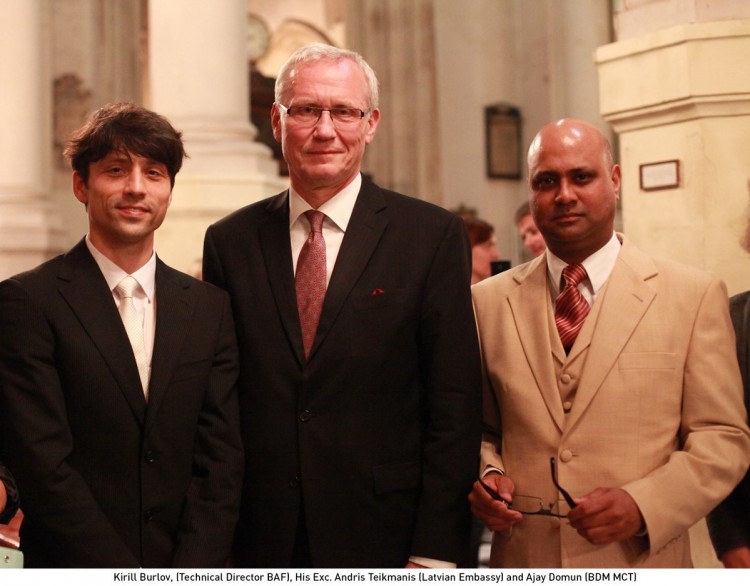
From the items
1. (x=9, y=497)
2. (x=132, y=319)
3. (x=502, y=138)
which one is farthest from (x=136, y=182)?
(x=502, y=138)

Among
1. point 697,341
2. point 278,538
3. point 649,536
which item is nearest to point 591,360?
point 697,341

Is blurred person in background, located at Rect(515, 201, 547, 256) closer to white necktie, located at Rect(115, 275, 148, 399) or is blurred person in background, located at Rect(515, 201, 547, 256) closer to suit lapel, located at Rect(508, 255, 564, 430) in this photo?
suit lapel, located at Rect(508, 255, 564, 430)

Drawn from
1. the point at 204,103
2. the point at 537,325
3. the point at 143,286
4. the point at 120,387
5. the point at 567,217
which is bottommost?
the point at 120,387

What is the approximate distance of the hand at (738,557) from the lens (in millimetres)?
3000

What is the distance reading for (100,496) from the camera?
2809mm

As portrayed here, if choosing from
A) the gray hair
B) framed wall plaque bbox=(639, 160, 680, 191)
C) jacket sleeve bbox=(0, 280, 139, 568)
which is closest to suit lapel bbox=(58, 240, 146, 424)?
jacket sleeve bbox=(0, 280, 139, 568)

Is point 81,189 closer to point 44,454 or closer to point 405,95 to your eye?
point 44,454

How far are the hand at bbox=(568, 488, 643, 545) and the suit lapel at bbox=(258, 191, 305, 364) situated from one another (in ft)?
2.68

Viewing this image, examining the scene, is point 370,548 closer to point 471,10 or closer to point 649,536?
point 649,536

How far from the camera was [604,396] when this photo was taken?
2900mm

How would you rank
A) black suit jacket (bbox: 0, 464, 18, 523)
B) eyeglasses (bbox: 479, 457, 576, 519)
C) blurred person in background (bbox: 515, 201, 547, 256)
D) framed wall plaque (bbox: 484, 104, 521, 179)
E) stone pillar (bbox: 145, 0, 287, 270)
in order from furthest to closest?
1. framed wall plaque (bbox: 484, 104, 521, 179)
2. stone pillar (bbox: 145, 0, 287, 270)
3. blurred person in background (bbox: 515, 201, 547, 256)
4. eyeglasses (bbox: 479, 457, 576, 519)
5. black suit jacket (bbox: 0, 464, 18, 523)

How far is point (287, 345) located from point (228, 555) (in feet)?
1.88

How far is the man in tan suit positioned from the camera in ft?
9.29

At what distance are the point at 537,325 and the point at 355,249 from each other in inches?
21.1
